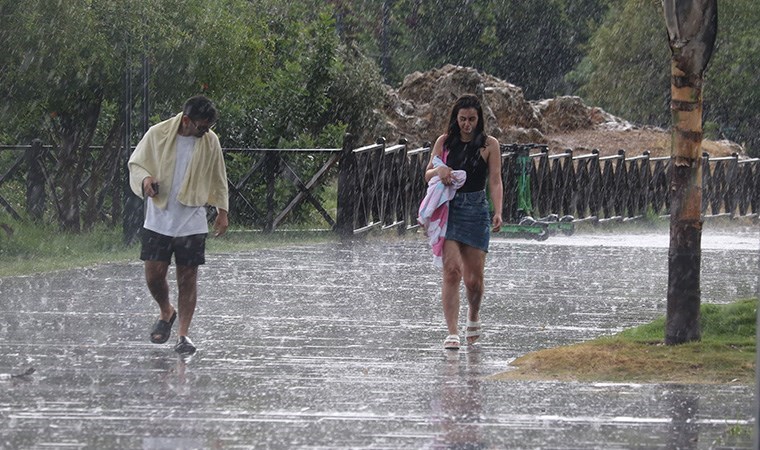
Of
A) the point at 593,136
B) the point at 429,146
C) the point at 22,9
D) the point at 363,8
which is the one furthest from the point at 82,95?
the point at 363,8

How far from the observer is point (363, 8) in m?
61.4

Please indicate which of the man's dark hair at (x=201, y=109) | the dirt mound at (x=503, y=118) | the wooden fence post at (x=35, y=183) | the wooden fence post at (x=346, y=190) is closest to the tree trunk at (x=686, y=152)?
the man's dark hair at (x=201, y=109)

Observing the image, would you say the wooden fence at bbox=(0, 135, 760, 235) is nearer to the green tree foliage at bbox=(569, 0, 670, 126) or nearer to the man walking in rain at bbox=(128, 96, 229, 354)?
the man walking in rain at bbox=(128, 96, 229, 354)

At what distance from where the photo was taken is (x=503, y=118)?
3734 cm

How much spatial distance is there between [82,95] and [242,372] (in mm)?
12307

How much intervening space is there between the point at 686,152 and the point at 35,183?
554 inches

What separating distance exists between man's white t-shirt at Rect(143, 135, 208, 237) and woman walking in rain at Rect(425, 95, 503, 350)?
64.2 inches

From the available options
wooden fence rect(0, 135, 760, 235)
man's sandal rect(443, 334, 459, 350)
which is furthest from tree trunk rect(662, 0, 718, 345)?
wooden fence rect(0, 135, 760, 235)

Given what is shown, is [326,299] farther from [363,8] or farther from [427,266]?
[363,8]

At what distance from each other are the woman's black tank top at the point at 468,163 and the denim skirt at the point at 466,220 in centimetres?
6

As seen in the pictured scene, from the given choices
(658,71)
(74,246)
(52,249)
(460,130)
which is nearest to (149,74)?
(74,246)

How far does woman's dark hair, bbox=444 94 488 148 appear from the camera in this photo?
36.0 ft

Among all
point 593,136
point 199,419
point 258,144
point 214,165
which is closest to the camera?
point 199,419

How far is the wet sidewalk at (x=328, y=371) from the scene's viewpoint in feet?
24.0
